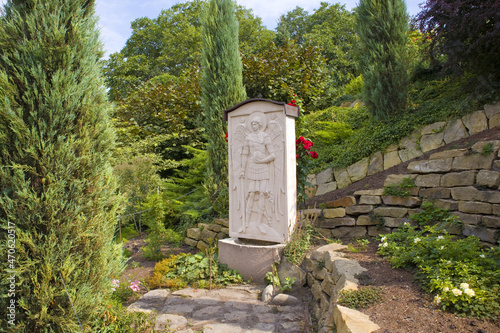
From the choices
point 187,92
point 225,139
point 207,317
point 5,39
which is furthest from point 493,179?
point 187,92

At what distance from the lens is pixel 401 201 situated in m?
4.77

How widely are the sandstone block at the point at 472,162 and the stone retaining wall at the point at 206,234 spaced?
368 centimetres

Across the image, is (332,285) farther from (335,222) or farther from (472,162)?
(472,162)

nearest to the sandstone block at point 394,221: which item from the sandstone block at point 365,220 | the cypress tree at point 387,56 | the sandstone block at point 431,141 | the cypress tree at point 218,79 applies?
the sandstone block at point 365,220

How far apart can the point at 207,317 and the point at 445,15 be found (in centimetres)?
561

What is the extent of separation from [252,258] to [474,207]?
2.92 meters

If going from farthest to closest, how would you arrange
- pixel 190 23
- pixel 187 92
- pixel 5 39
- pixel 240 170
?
pixel 190 23 < pixel 187 92 < pixel 240 170 < pixel 5 39

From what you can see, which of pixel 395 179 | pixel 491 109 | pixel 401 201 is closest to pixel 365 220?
pixel 401 201

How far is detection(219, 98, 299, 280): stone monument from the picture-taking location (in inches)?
179

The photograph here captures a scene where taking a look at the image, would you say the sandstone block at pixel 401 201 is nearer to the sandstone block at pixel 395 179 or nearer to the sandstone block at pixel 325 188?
the sandstone block at pixel 395 179

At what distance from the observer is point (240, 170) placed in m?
4.95

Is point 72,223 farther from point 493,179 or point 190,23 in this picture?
point 190,23

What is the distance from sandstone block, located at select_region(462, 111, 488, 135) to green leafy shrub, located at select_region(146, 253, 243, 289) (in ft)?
→ 13.6

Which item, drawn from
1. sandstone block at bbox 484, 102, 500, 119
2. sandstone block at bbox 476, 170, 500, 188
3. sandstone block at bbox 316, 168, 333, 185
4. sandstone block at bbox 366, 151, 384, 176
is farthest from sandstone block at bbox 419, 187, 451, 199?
sandstone block at bbox 316, 168, 333, 185
